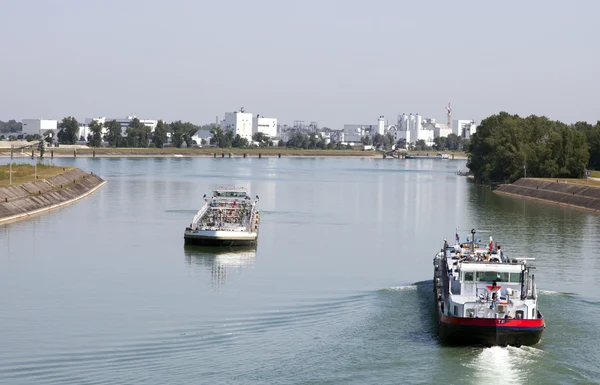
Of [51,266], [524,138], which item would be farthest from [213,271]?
[524,138]

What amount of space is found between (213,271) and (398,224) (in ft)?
86.3

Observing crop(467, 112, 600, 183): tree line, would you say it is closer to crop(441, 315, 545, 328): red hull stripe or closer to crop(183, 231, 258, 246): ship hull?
crop(183, 231, 258, 246): ship hull

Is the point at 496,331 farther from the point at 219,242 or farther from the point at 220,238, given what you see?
the point at 219,242

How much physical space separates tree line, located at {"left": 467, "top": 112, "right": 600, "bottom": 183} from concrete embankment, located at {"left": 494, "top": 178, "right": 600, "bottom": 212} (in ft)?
18.2

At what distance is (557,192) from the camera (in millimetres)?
99000

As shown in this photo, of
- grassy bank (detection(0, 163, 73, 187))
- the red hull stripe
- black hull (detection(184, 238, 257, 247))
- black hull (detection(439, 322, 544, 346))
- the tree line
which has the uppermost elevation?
the tree line

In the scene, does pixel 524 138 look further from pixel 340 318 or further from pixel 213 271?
pixel 340 318

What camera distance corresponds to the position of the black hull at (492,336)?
2941 cm

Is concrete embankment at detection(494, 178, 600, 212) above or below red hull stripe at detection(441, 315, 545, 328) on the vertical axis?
above

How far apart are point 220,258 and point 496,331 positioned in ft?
75.1

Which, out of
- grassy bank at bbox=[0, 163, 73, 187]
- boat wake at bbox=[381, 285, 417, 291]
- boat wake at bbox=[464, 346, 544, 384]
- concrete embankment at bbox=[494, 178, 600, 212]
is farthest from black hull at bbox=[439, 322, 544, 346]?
concrete embankment at bbox=[494, 178, 600, 212]

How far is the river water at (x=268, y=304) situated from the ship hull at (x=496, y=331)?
385 millimetres

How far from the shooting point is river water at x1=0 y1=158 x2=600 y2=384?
2750 cm

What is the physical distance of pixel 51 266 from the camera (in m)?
45.7
